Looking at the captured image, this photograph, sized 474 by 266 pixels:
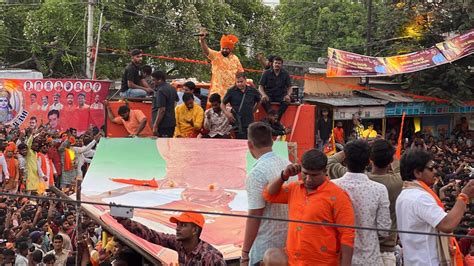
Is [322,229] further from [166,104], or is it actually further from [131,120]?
[131,120]

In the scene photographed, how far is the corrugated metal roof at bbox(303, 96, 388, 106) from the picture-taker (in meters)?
27.1

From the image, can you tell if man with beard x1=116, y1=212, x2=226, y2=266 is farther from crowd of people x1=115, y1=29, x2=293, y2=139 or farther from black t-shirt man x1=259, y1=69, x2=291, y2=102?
black t-shirt man x1=259, y1=69, x2=291, y2=102

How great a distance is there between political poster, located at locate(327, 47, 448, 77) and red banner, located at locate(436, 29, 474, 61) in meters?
0.18

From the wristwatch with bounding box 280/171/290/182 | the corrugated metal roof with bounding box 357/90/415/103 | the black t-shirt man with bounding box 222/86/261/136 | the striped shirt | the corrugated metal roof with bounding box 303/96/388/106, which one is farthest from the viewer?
the corrugated metal roof with bounding box 357/90/415/103

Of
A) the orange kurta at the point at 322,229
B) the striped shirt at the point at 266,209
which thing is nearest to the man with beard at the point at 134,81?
the striped shirt at the point at 266,209

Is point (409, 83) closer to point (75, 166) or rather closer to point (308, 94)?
point (308, 94)

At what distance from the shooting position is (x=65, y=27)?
28750 mm

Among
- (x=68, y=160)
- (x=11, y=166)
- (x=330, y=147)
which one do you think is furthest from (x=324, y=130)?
(x=11, y=166)

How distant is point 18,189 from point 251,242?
9.96 metres

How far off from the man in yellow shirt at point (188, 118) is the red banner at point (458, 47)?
17062 millimetres

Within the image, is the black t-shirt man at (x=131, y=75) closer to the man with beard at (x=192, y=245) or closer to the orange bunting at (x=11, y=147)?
the orange bunting at (x=11, y=147)

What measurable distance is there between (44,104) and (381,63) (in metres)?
11.4

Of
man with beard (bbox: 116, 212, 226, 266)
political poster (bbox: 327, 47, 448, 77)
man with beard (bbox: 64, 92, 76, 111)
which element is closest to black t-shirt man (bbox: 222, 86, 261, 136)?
man with beard (bbox: 116, 212, 226, 266)

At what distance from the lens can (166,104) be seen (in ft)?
37.3
